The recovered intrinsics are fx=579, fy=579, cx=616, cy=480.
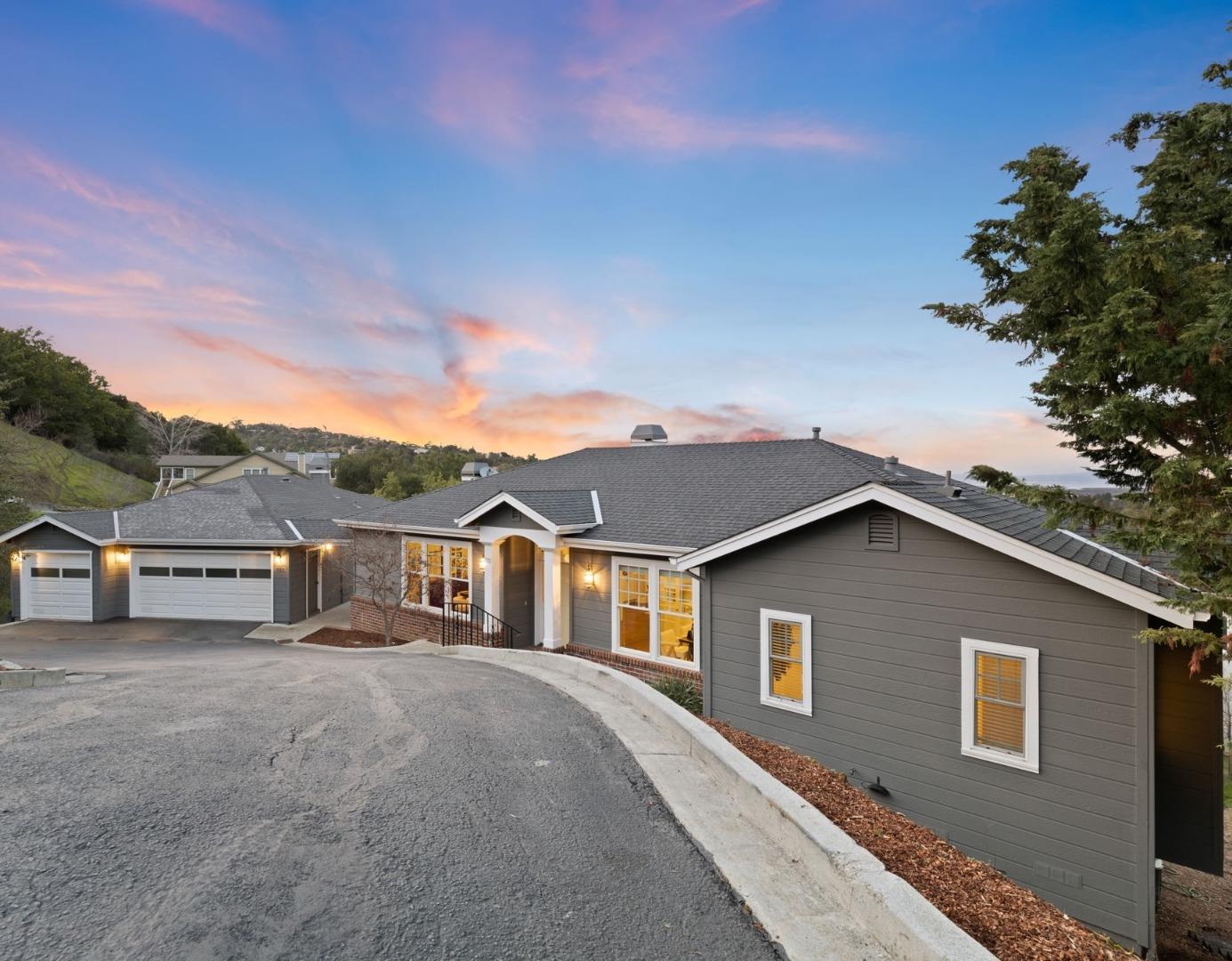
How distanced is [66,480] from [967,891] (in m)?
50.1

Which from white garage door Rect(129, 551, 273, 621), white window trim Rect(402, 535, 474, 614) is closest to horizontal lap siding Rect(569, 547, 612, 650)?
white window trim Rect(402, 535, 474, 614)

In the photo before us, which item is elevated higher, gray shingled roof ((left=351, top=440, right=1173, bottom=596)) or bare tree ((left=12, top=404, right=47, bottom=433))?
bare tree ((left=12, top=404, right=47, bottom=433))

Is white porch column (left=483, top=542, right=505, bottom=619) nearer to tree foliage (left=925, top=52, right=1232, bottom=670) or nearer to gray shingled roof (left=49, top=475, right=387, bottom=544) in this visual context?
gray shingled roof (left=49, top=475, right=387, bottom=544)

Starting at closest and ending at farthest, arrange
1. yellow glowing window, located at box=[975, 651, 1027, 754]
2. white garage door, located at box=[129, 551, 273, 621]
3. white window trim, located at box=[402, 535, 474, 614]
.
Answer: yellow glowing window, located at box=[975, 651, 1027, 754] → white window trim, located at box=[402, 535, 474, 614] → white garage door, located at box=[129, 551, 273, 621]

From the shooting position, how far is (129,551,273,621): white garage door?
64.9ft

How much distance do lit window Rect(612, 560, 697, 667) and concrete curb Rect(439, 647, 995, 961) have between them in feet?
20.2

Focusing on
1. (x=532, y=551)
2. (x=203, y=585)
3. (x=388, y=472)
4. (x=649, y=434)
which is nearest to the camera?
(x=532, y=551)

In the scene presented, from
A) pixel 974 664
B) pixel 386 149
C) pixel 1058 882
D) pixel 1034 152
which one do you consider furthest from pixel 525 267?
pixel 1058 882

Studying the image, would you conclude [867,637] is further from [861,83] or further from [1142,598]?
[861,83]

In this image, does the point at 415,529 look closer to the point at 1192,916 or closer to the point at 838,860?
Answer: the point at 838,860

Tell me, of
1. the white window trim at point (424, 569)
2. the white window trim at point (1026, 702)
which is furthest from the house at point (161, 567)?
the white window trim at point (1026, 702)

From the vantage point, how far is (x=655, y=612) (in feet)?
41.8

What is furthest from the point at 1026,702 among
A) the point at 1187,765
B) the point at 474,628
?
the point at 474,628

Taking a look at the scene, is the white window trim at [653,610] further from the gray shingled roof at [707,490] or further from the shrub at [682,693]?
the shrub at [682,693]
